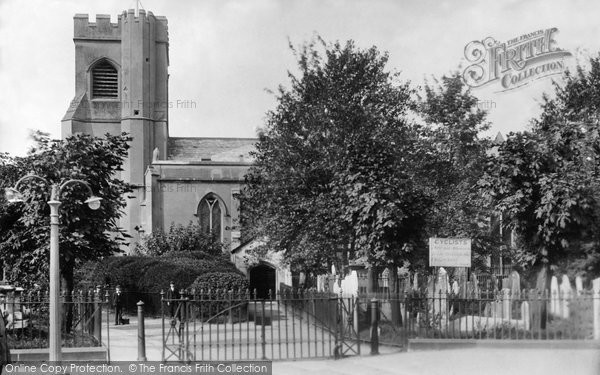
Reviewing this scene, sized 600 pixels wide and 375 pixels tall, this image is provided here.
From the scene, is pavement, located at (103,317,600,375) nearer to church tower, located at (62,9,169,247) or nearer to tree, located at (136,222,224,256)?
tree, located at (136,222,224,256)

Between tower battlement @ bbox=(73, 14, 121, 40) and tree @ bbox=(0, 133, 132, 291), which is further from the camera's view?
tower battlement @ bbox=(73, 14, 121, 40)

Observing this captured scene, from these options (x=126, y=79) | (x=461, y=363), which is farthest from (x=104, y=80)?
(x=461, y=363)

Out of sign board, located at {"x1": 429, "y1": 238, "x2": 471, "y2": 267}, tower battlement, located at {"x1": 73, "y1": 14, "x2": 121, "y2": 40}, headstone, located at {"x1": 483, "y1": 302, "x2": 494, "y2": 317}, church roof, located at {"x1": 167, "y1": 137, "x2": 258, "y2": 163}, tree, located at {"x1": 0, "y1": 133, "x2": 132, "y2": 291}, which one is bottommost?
headstone, located at {"x1": 483, "y1": 302, "x2": 494, "y2": 317}

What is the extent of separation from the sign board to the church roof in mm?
42150

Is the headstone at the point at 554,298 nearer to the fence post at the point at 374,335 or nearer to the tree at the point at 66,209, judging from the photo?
Result: the fence post at the point at 374,335

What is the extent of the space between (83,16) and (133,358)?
45237mm

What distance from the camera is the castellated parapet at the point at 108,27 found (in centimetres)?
5919

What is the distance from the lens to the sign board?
18672mm

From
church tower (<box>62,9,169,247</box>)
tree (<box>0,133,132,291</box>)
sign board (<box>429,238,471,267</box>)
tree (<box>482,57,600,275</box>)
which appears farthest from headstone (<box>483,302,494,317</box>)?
church tower (<box>62,9,169,247</box>)

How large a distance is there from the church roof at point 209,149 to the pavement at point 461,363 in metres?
45.8

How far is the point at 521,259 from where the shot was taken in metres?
15.1

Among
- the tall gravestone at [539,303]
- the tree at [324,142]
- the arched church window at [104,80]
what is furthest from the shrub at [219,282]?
the arched church window at [104,80]

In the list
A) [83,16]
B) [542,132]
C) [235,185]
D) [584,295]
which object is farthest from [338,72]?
[83,16]

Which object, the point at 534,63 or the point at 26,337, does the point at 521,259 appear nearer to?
the point at 534,63
